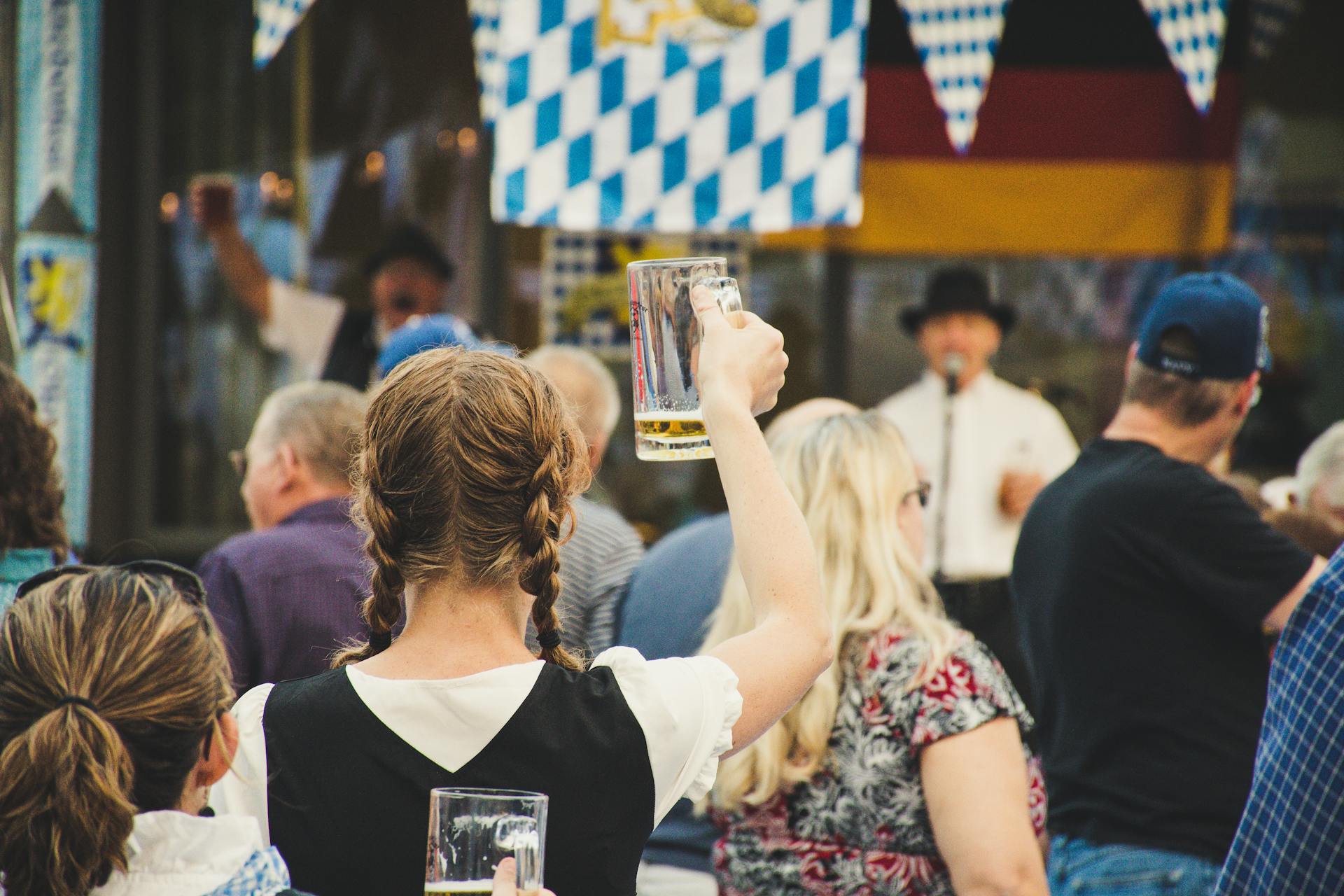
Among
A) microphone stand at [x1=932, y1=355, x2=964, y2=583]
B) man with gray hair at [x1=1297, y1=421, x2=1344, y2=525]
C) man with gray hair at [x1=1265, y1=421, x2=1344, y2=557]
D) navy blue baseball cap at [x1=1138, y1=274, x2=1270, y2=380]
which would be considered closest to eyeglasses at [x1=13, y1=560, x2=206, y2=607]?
navy blue baseball cap at [x1=1138, y1=274, x2=1270, y2=380]

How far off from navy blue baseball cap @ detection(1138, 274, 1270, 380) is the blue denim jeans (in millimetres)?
968

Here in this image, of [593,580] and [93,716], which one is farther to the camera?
[593,580]

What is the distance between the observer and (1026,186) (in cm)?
651

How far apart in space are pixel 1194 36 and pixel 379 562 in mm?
4397

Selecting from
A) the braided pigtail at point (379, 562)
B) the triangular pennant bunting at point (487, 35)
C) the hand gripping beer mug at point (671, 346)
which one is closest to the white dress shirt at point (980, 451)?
the triangular pennant bunting at point (487, 35)

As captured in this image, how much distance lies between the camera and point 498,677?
1.60m

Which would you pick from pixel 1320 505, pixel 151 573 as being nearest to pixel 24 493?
pixel 151 573

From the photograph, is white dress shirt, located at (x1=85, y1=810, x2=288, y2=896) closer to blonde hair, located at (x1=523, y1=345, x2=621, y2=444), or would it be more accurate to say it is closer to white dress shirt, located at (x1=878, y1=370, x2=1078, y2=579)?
blonde hair, located at (x1=523, y1=345, x2=621, y2=444)

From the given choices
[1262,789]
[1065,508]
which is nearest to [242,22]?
[1065,508]

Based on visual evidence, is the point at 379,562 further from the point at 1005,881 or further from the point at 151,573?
the point at 1005,881

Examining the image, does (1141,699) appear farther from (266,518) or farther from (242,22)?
(242,22)

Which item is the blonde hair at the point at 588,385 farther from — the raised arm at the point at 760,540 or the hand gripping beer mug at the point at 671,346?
the raised arm at the point at 760,540

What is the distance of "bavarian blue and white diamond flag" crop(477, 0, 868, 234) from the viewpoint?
4.48 meters

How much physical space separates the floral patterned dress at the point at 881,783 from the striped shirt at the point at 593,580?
3.54 feet
